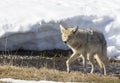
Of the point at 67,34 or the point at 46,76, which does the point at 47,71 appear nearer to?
the point at 46,76

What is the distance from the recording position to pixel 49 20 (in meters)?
21.3

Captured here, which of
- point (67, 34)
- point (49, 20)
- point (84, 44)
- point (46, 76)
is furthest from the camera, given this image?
point (49, 20)

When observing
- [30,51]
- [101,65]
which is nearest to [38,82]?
[101,65]

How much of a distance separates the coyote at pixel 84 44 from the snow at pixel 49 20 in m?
4.76

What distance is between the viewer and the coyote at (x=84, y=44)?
14.8 meters

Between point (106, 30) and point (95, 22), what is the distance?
2.01 feet

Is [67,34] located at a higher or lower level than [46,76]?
higher

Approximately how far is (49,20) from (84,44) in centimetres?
644

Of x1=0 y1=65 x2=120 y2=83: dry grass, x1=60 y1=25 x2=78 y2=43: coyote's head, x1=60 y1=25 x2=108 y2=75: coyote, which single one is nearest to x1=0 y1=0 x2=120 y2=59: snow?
x1=60 y1=25 x2=108 y2=75: coyote

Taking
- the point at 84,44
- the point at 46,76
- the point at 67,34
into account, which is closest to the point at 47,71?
the point at 46,76

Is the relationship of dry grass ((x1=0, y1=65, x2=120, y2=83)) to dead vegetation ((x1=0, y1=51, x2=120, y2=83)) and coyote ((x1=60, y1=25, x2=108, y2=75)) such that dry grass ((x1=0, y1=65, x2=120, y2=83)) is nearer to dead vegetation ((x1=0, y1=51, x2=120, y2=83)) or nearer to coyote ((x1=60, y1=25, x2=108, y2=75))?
dead vegetation ((x1=0, y1=51, x2=120, y2=83))

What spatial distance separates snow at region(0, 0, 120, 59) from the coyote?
4756mm

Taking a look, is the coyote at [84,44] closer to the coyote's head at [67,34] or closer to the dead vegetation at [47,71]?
the coyote's head at [67,34]

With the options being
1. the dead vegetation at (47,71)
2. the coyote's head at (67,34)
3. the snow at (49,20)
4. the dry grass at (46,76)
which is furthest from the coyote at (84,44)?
the snow at (49,20)
